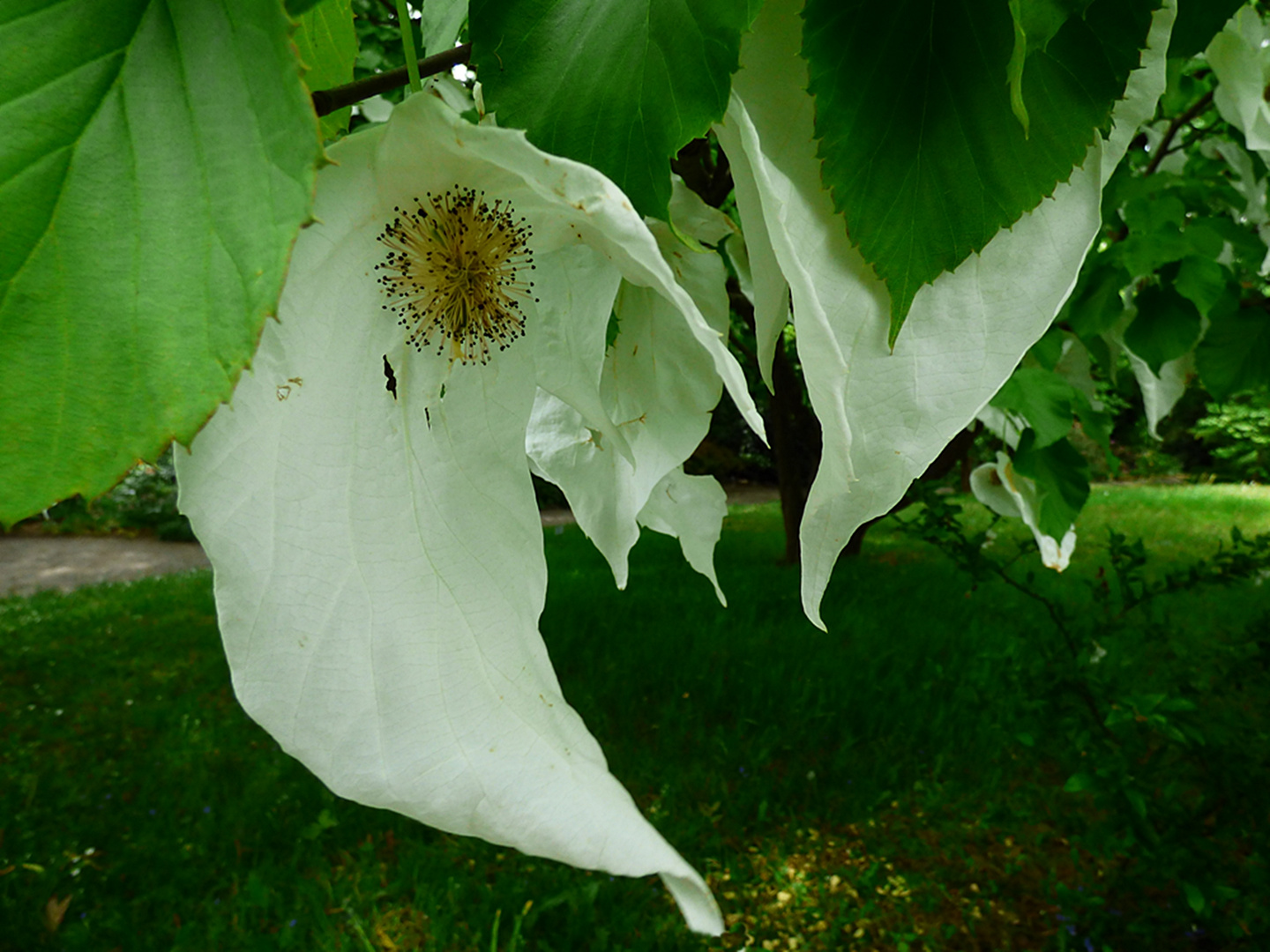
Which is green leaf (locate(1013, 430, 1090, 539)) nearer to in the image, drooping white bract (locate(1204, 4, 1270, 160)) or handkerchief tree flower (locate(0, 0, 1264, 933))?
drooping white bract (locate(1204, 4, 1270, 160))

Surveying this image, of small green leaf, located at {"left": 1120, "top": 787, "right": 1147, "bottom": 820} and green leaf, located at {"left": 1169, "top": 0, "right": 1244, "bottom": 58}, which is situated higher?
green leaf, located at {"left": 1169, "top": 0, "right": 1244, "bottom": 58}

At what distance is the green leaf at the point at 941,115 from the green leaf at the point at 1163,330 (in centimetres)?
82

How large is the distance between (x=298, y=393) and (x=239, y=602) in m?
0.04

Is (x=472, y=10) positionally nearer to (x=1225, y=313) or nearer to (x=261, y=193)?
(x=261, y=193)

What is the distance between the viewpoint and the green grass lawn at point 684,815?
142cm

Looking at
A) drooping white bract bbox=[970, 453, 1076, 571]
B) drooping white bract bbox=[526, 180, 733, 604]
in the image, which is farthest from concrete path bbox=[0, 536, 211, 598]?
drooping white bract bbox=[526, 180, 733, 604]

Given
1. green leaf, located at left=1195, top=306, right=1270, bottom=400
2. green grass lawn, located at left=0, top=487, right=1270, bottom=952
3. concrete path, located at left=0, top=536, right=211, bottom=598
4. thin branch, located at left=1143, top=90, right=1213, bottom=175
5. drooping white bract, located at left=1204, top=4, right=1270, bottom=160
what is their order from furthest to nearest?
1. concrete path, located at left=0, top=536, right=211, bottom=598
2. green grass lawn, located at left=0, top=487, right=1270, bottom=952
3. green leaf, located at left=1195, top=306, right=1270, bottom=400
4. thin branch, located at left=1143, top=90, right=1213, bottom=175
5. drooping white bract, located at left=1204, top=4, right=1270, bottom=160

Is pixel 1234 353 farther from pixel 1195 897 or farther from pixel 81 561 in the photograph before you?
pixel 81 561

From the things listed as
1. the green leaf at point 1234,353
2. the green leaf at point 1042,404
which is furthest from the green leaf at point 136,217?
the green leaf at point 1234,353

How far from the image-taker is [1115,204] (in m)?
0.86

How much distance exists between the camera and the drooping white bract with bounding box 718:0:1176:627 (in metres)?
0.17

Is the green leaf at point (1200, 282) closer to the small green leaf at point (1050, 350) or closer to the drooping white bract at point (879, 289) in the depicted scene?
the small green leaf at point (1050, 350)

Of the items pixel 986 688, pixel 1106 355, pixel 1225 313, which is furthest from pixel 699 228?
pixel 986 688

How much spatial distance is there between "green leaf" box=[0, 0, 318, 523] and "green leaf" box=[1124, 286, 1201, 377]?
3.14ft
